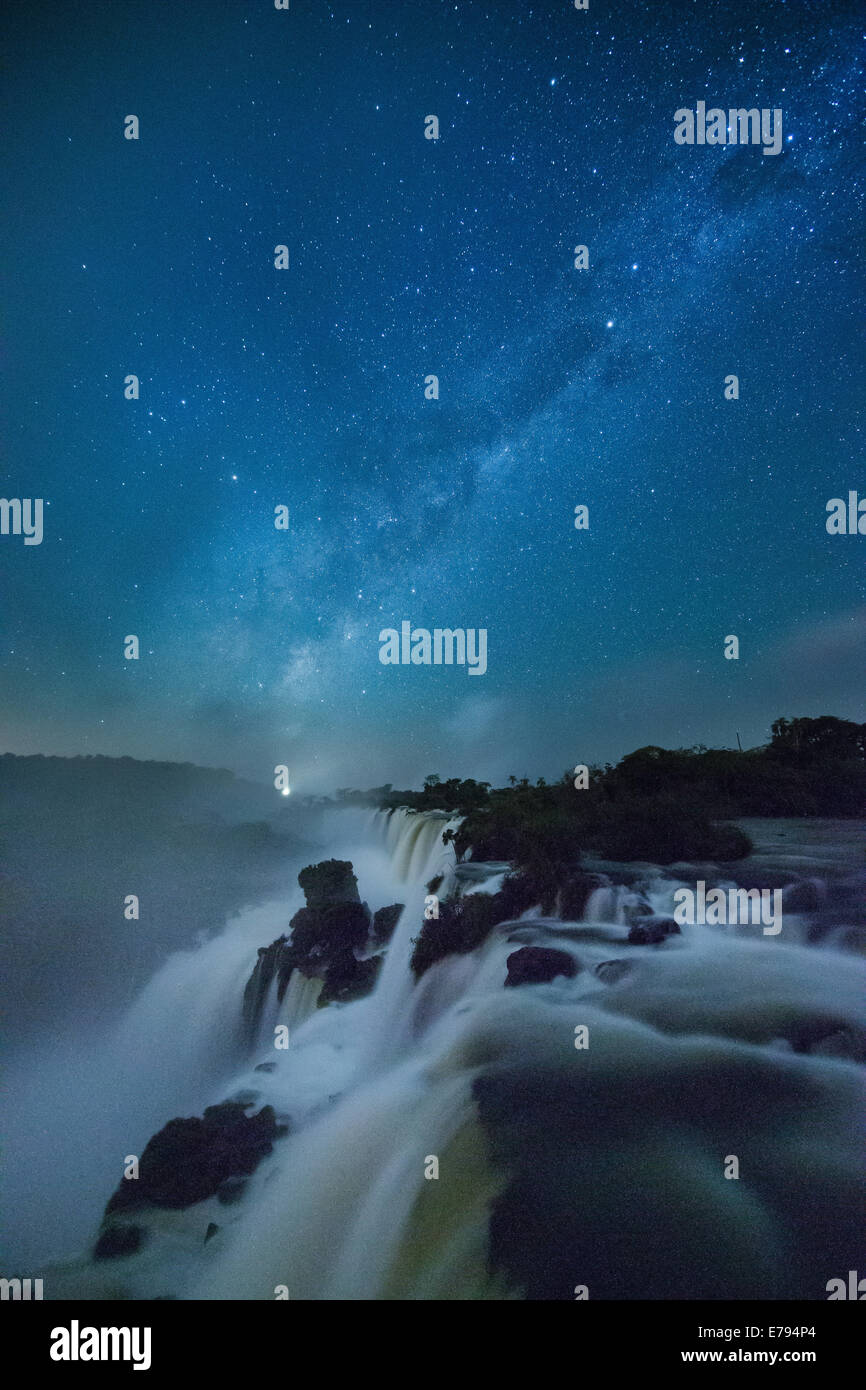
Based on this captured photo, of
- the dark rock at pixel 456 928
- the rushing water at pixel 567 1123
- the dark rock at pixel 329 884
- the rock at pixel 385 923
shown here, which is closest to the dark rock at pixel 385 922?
the rock at pixel 385 923

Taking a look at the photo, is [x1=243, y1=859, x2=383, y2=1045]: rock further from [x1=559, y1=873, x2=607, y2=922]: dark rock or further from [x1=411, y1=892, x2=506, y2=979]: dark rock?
[x1=559, y1=873, x2=607, y2=922]: dark rock

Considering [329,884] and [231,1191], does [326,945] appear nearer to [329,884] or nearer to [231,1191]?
[329,884]

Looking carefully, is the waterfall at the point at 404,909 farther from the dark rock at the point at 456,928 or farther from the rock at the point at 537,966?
the rock at the point at 537,966

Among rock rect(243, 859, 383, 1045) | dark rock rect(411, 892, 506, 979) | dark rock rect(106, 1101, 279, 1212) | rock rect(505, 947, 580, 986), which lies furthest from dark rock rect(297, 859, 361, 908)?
rock rect(505, 947, 580, 986)

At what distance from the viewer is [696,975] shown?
15.2ft

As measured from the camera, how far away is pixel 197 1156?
477 centimetres

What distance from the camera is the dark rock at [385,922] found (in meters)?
5.79

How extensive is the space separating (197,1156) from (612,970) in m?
3.77

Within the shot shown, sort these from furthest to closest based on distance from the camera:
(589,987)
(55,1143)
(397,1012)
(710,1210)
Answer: (55,1143) → (397,1012) → (589,987) → (710,1210)

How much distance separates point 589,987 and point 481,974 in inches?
35.3
